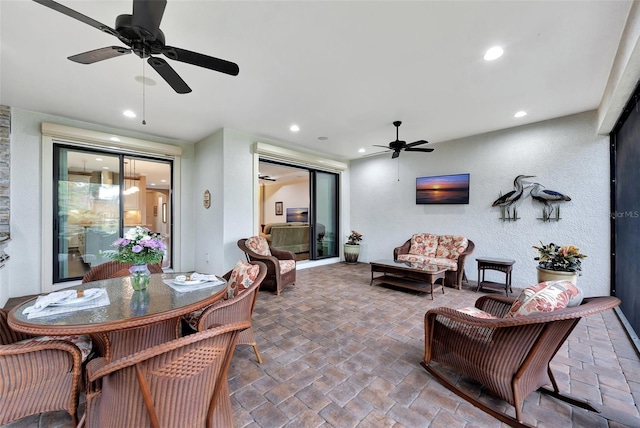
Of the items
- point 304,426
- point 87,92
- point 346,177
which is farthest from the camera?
point 346,177

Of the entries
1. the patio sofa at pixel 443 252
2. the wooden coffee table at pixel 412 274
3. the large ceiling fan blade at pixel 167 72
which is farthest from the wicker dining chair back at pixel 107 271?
the patio sofa at pixel 443 252

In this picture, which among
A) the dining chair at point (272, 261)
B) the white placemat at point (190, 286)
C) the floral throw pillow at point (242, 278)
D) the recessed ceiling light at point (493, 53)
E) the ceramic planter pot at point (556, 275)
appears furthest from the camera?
the dining chair at point (272, 261)

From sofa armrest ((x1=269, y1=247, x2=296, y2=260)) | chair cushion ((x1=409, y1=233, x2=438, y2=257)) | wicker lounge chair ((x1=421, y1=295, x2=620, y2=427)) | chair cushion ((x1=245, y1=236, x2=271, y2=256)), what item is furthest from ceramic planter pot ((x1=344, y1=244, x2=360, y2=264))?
wicker lounge chair ((x1=421, y1=295, x2=620, y2=427))

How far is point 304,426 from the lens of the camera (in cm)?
156

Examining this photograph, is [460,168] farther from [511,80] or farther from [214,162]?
[214,162]

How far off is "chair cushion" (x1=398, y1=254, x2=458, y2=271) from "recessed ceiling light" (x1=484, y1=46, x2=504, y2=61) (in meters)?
2.98

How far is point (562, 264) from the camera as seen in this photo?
3371mm

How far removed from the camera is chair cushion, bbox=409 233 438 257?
203 inches

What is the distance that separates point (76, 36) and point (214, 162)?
2.68m

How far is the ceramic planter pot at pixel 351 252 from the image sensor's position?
6668 millimetres

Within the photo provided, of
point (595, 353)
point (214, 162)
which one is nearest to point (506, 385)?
point (595, 353)

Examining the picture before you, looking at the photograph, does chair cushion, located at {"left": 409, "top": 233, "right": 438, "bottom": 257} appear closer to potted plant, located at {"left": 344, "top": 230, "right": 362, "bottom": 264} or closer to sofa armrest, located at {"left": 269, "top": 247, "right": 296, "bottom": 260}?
potted plant, located at {"left": 344, "top": 230, "right": 362, "bottom": 264}

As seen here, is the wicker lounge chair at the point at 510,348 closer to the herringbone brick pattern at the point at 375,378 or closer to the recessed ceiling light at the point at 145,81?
the herringbone brick pattern at the point at 375,378

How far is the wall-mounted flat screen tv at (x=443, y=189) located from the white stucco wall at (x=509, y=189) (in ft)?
0.40
